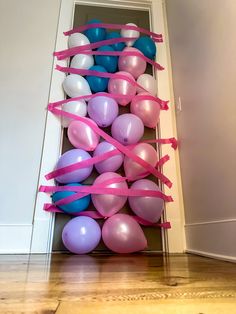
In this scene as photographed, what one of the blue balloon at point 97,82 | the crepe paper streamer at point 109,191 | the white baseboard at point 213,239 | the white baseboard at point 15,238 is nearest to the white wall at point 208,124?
the white baseboard at point 213,239

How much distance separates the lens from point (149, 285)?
0.67 metres

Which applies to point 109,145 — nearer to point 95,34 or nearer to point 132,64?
point 132,64

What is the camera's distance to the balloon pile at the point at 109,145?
4.30 feet

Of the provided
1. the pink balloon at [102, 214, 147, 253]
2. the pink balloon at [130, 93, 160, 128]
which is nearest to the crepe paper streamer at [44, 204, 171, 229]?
the pink balloon at [102, 214, 147, 253]

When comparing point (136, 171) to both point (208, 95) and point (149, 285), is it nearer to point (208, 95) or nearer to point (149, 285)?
point (208, 95)

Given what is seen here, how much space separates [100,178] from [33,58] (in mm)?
1113

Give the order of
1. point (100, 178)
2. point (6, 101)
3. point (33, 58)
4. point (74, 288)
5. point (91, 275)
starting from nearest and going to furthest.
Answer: point (74, 288), point (91, 275), point (100, 178), point (6, 101), point (33, 58)

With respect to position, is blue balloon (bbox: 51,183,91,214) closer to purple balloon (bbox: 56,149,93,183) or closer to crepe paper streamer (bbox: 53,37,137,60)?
purple balloon (bbox: 56,149,93,183)

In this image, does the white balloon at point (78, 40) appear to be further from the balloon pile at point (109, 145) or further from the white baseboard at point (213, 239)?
the white baseboard at point (213, 239)

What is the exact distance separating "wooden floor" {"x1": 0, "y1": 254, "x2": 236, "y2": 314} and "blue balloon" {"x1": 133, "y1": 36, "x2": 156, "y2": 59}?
4.84ft

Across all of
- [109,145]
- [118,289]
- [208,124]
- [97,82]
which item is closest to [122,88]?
[97,82]

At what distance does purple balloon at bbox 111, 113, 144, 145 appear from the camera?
1.47m

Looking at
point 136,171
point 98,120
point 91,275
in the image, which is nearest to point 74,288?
point 91,275

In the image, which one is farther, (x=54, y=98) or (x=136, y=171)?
(x=54, y=98)
